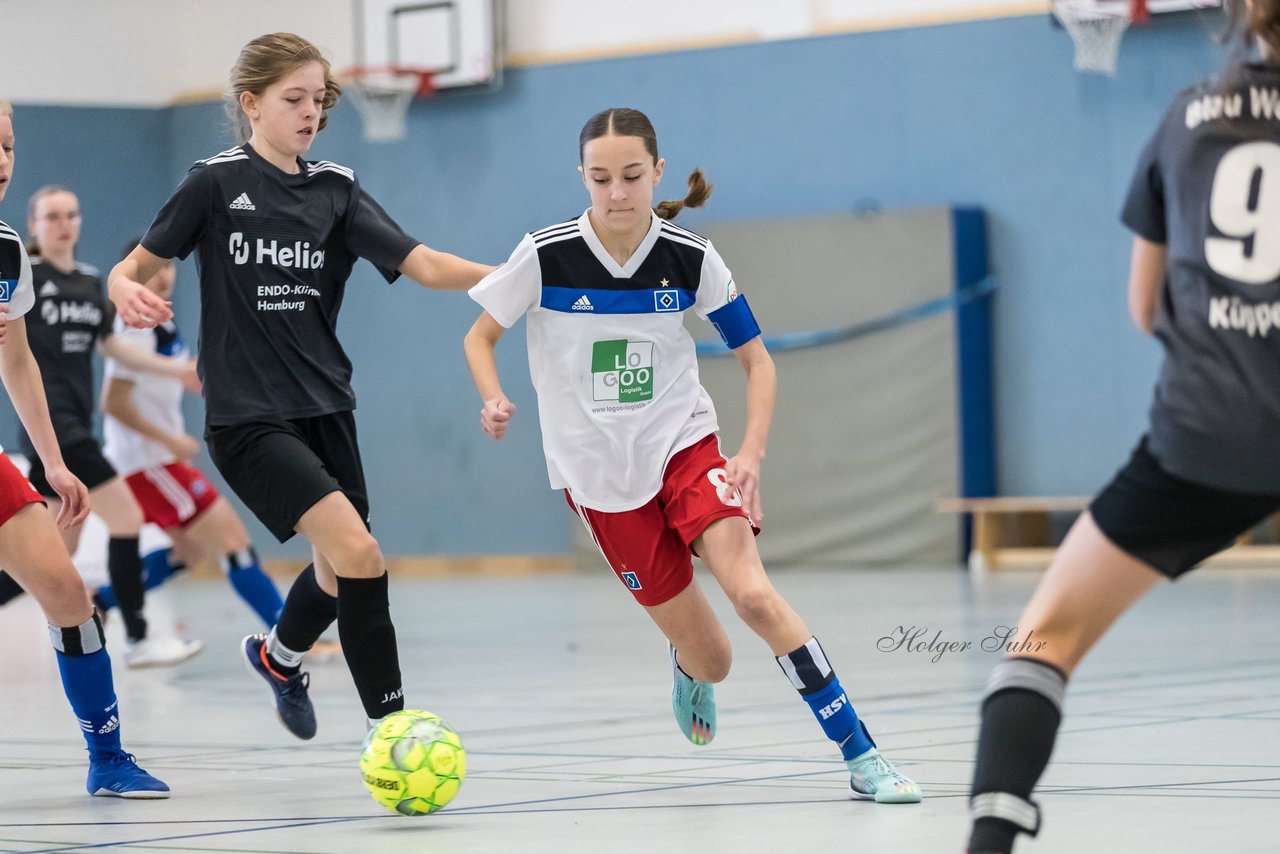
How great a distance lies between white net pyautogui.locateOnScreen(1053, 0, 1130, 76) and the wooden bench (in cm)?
331

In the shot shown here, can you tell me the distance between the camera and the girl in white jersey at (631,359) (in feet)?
15.0

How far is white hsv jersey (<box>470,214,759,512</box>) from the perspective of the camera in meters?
4.66

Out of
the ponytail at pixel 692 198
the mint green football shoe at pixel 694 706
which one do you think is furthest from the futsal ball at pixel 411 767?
the ponytail at pixel 692 198

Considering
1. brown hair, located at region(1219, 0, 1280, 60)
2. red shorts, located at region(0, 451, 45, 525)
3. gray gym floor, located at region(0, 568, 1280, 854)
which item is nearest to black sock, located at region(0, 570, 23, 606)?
gray gym floor, located at region(0, 568, 1280, 854)

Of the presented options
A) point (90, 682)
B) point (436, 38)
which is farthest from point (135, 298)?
point (436, 38)

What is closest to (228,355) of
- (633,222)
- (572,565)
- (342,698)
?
(633,222)

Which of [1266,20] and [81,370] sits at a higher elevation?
[1266,20]

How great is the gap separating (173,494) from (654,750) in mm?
4113

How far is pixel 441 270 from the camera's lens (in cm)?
491

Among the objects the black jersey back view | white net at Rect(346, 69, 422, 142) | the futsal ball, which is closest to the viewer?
the black jersey back view

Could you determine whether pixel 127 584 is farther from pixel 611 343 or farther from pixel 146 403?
pixel 611 343

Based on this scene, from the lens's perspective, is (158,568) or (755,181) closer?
(158,568)

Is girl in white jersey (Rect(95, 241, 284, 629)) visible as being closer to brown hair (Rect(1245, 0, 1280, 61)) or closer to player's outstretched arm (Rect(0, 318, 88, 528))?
A: player's outstretched arm (Rect(0, 318, 88, 528))

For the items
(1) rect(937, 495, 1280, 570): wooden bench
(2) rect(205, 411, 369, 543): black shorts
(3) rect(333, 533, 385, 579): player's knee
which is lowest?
(1) rect(937, 495, 1280, 570): wooden bench
